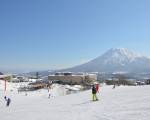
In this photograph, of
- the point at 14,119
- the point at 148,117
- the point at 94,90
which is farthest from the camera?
the point at 94,90

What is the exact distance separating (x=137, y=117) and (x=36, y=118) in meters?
7.63

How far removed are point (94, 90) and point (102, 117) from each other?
1035 cm

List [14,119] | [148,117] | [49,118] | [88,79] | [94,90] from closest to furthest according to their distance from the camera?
[148,117] → [49,118] → [14,119] → [94,90] → [88,79]

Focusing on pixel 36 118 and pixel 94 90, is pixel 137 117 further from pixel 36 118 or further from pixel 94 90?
pixel 94 90

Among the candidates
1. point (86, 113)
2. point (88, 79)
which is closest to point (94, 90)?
point (86, 113)

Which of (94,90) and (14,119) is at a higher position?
(94,90)

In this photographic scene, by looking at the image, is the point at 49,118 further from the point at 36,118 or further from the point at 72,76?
the point at 72,76

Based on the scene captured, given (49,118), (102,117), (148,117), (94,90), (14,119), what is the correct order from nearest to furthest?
(148,117)
(102,117)
(49,118)
(14,119)
(94,90)

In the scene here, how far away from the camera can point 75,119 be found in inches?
772

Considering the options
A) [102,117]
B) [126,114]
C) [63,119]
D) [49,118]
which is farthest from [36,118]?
[126,114]

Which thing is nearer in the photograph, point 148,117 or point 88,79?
point 148,117

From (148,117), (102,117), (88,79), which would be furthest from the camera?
(88,79)

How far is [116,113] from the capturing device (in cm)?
2027

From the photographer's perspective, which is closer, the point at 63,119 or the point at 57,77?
the point at 63,119
